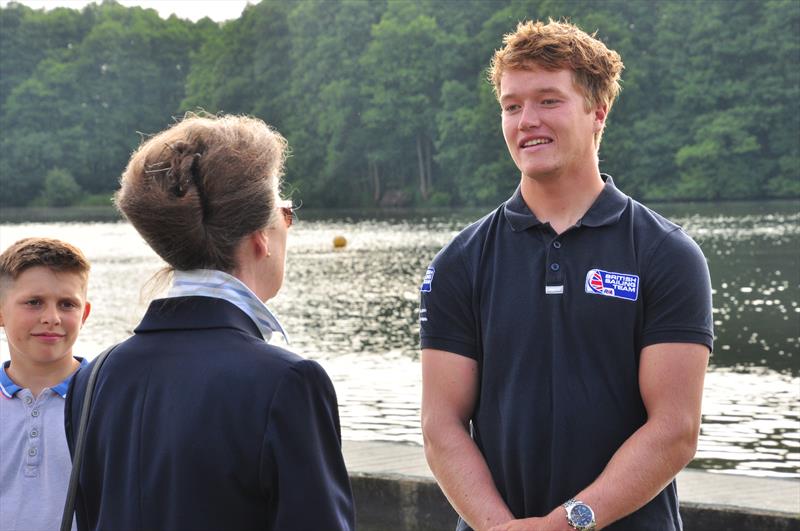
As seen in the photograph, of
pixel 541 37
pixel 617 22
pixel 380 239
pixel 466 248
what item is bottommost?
pixel 380 239

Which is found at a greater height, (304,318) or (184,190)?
(184,190)

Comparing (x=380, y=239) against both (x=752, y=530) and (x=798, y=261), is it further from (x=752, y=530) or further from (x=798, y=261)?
(x=752, y=530)

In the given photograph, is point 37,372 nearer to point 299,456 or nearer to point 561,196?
point 561,196

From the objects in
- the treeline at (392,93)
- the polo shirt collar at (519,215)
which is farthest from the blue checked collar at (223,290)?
the treeline at (392,93)

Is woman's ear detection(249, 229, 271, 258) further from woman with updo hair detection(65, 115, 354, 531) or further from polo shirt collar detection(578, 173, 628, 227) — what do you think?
polo shirt collar detection(578, 173, 628, 227)

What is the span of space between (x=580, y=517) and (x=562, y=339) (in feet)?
1.39

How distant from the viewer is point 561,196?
324 cm

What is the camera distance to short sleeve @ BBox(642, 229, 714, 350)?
303 centimetres

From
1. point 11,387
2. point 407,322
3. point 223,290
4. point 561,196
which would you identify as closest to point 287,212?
point 223,290

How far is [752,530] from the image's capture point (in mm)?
5605

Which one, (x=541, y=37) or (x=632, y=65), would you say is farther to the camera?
(x=632, y=65)

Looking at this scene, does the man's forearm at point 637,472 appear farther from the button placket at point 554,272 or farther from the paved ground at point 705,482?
the paved ground at point 705,482

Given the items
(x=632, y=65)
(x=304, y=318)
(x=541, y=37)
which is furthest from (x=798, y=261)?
(x=632, y=65)

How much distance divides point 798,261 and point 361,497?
25255mm
